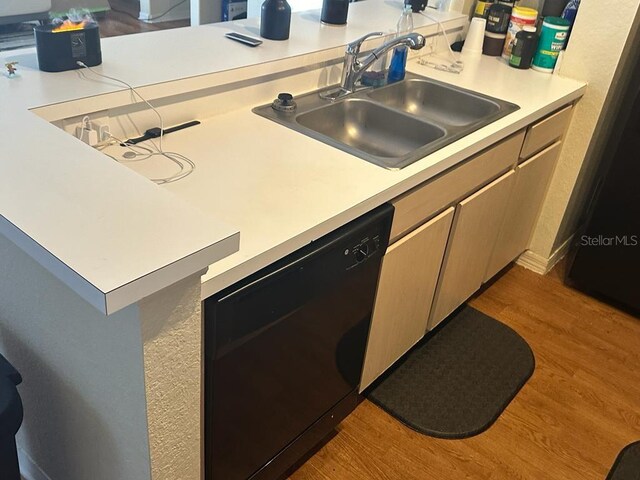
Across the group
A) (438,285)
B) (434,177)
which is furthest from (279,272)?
(438,285)

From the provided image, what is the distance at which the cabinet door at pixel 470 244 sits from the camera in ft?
6.59

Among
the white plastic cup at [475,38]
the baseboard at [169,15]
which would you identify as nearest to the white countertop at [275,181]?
the white plastic cup at [475,38]

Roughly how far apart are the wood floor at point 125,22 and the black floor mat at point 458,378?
85.2 inches

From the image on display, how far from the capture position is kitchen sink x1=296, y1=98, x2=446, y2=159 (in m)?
1.92

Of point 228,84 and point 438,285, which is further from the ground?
point 228,84

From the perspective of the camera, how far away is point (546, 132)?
2.29 metres

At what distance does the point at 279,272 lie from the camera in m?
1.24

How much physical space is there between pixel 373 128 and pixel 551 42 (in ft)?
3.03

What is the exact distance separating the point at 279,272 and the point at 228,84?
71cm

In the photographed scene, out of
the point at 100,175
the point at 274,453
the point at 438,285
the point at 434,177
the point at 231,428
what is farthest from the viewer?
the point at 438,285

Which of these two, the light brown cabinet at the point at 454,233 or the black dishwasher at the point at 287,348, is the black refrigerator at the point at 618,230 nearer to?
the light brown cabinet at the point at 454,233

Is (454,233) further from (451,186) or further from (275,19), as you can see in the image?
(275,19)

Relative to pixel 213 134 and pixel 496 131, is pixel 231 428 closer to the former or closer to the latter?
pixel 213 134

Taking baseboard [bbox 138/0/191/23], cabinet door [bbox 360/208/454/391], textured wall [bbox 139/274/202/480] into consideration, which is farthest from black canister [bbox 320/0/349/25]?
baseboard [bbox 138/0/191/23]
